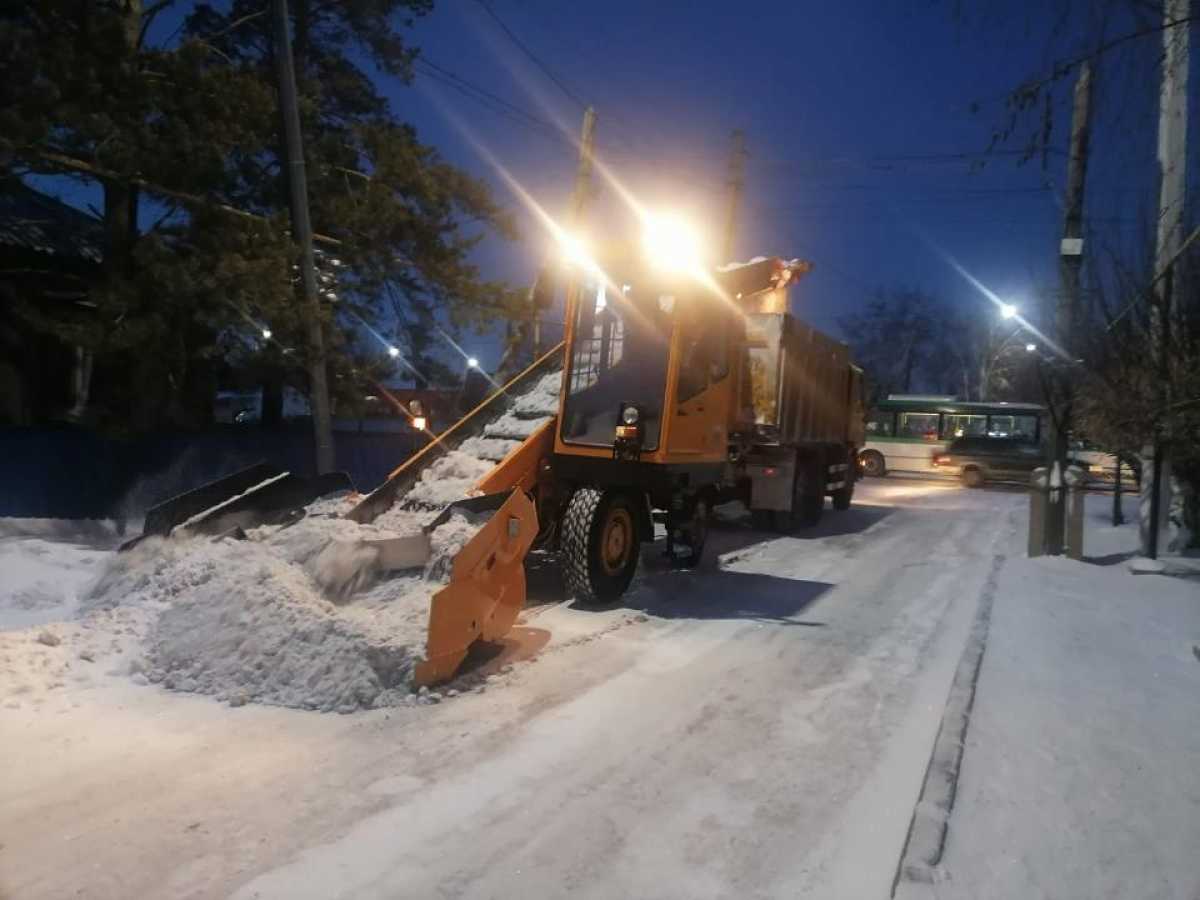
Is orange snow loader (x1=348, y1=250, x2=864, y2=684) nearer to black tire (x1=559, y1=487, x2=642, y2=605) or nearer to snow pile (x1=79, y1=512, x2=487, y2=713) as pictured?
black tire (x1=559, y1=487, x2=642, y2=605)

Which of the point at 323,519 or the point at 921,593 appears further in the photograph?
the point at 921,593

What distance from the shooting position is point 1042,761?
4.66 m

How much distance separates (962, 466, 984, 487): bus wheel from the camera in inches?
1046

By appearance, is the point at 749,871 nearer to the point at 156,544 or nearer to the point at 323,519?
the point at 323,519

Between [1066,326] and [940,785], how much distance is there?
834 cm

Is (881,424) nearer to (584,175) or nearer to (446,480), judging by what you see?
(584,175)

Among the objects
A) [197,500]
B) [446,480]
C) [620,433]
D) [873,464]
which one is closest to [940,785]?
[620,433]

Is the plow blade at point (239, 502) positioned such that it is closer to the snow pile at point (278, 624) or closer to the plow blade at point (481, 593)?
the snow pile at point (278, 624)

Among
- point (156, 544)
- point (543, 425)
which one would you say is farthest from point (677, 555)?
point (156, 544)

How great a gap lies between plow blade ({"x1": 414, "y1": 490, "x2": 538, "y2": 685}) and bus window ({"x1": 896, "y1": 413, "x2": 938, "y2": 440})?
2630 centimetres

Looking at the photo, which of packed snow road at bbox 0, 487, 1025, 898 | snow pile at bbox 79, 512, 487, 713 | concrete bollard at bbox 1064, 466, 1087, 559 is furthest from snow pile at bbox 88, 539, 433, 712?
concrete bollard at bbox 1064, 466, 1087, 559

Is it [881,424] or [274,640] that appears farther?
[881,424]

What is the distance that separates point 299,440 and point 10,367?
188 inches

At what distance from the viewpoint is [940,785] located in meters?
4.31
